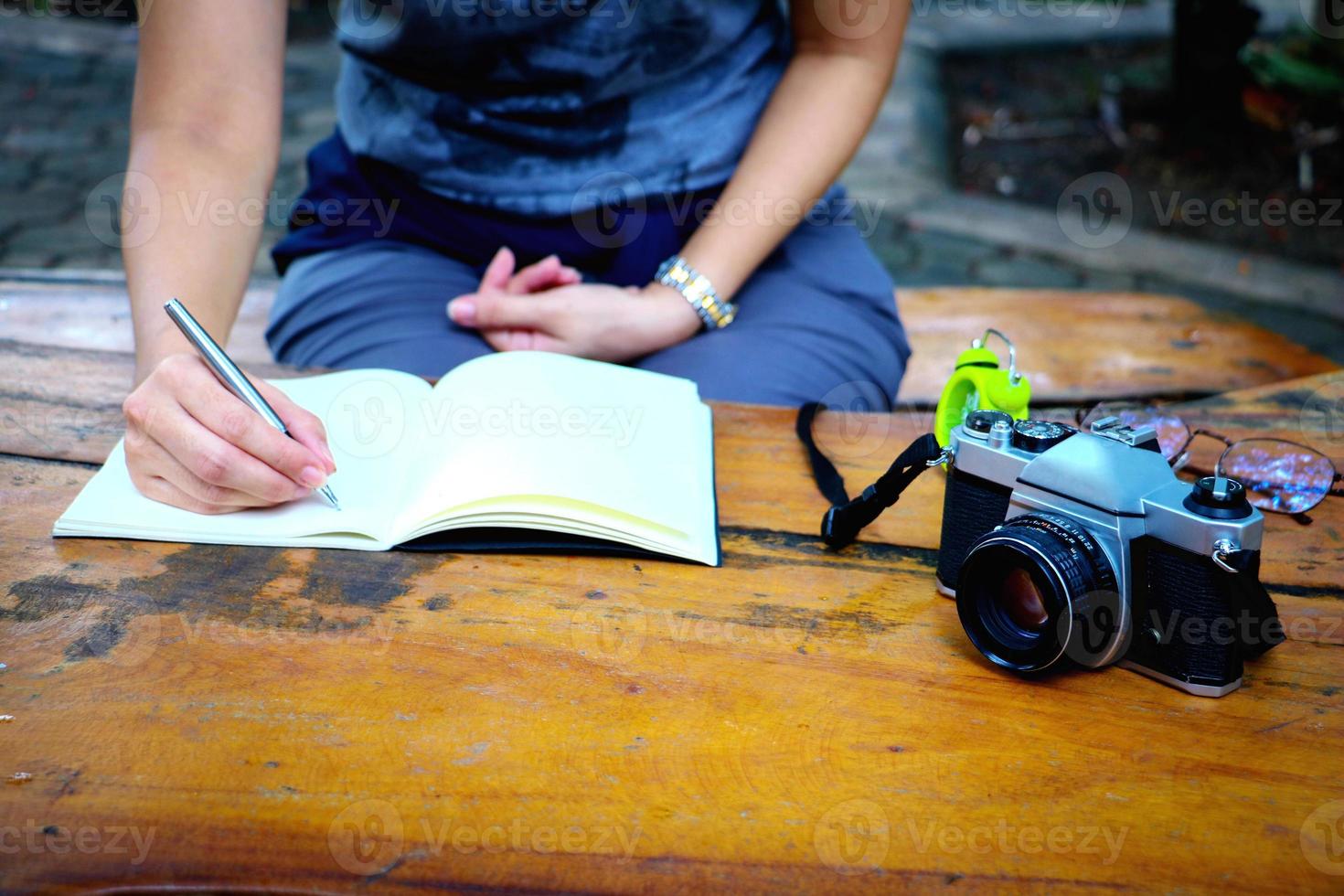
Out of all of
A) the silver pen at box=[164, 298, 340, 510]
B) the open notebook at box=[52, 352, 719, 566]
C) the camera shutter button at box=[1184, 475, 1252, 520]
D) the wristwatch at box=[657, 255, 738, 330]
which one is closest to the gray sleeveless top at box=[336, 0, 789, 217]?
the wristwatch at box=[657, 255, 738, 330]

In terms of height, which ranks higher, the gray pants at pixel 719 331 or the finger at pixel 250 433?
the finger at pixel 250 433

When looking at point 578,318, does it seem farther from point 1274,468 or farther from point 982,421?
point 1274,468

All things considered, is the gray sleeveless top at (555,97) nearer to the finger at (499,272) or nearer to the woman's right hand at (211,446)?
the finger at (499,272)

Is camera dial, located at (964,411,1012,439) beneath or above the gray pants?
above

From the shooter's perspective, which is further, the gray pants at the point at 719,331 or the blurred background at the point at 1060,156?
the blurred background at the point at 1060,156

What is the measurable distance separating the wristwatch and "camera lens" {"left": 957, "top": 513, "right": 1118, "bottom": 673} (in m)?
0.67

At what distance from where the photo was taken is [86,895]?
676 mm

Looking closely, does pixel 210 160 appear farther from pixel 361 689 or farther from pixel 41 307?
pixel 361 689

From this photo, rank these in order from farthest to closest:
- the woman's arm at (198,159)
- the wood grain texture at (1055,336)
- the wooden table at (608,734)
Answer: the wood grain texture at (1055,336) < the woman's arm at (198,159) < the wooden table at (608,734)

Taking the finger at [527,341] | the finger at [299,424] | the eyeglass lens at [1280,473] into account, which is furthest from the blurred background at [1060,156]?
the finger at [299,424]

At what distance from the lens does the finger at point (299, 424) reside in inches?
40.6

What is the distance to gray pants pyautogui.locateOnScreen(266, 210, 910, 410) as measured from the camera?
57.4 inches

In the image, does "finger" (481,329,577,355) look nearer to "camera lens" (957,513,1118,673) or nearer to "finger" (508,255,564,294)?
"finger" (508,255,564,294)

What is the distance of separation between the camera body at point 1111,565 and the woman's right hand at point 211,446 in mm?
567
